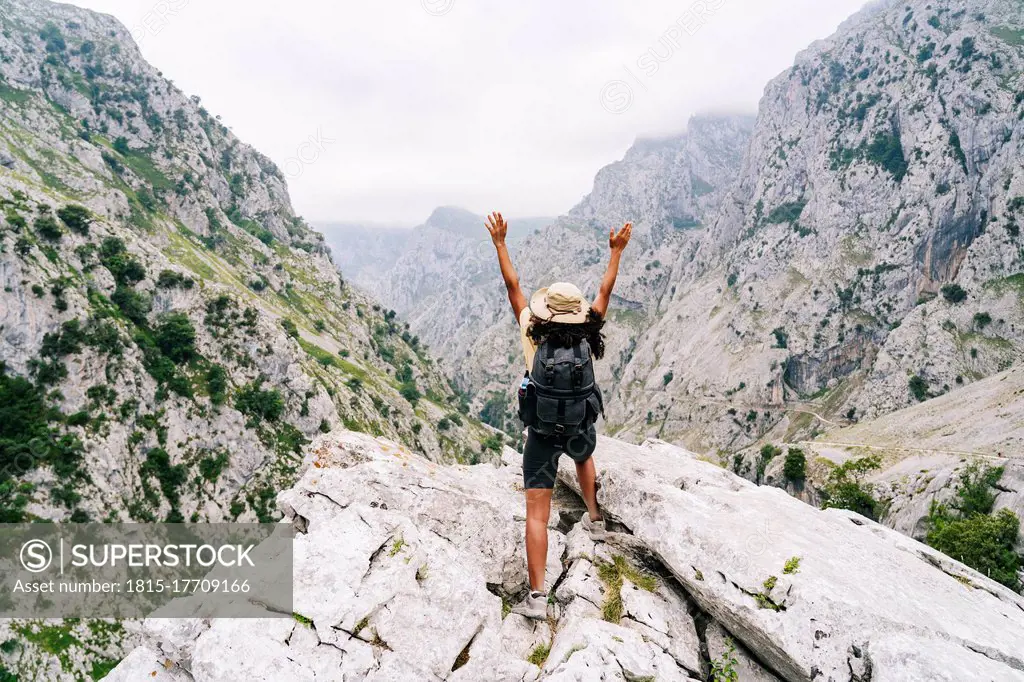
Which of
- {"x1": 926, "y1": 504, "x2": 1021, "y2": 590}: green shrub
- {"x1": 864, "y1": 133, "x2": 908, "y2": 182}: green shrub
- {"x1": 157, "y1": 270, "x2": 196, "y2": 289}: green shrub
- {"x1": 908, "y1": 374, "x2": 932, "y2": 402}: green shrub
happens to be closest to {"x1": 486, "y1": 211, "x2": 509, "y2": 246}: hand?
{"x1": 926, "y1": 504, "x2": 1021, "y2": 590}: green shrub

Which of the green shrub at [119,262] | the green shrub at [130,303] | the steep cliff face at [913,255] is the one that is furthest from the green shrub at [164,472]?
the steep cliff face at [913,255]

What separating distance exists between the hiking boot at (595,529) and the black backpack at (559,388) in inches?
130

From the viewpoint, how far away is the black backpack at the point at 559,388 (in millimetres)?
8281

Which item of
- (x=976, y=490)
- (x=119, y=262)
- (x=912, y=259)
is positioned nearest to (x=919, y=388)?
(x=912, y=259)

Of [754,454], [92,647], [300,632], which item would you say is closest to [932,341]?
[754,454]

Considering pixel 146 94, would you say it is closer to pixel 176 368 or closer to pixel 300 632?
pixel 176 368

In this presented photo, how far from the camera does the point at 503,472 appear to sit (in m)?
16.5

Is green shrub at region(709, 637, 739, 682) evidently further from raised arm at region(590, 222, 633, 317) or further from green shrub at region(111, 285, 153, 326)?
green shrub at region(111, 285, 153, 326)

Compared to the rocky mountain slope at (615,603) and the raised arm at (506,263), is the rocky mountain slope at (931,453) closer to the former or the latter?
the rocky mountain slope at (615,603)

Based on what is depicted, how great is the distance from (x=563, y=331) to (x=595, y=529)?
5.18 meters

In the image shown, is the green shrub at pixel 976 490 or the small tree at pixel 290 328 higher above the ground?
the small tree at pixel 290 328

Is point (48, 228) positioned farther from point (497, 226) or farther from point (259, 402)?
point (497, 226)

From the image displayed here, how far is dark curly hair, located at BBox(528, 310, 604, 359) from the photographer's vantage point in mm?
8352

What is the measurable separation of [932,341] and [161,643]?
17774 centimetres
